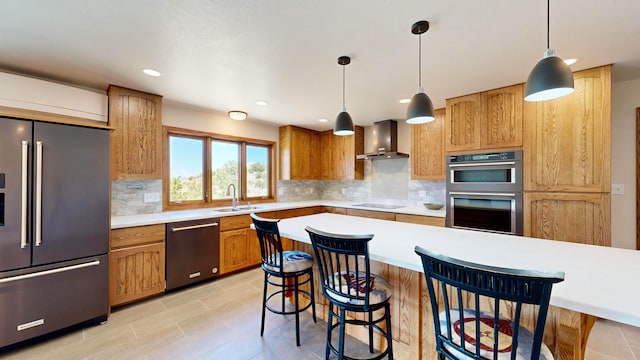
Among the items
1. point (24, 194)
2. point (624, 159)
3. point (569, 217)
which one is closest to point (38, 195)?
point (24, 194)

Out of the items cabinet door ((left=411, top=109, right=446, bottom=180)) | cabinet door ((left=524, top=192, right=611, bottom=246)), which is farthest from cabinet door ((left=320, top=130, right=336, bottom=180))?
cabinet door ((left=524, top=192, right=611, bottom=246))

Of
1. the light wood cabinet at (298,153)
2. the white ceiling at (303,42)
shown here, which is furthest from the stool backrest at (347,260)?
the light wood cabinet at (298,153)

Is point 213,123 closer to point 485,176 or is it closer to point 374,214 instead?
→ point 374,214

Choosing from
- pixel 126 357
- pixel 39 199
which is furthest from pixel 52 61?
pixel 126 357

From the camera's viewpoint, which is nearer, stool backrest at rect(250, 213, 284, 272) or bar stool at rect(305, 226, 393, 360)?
bar stool at rect(305, 226, 393, 360)

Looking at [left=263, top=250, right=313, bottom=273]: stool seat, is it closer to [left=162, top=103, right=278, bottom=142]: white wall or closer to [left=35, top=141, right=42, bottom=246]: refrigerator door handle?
[left=35, top=141, right=42, bottom=246]: refrigerator door handle

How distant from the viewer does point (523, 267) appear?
1199 millimetres

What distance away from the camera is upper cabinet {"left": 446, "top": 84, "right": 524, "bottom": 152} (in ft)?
8.87

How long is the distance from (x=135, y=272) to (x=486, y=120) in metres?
4.16

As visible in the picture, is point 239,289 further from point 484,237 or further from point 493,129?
point 493,129

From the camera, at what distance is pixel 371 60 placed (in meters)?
2.15

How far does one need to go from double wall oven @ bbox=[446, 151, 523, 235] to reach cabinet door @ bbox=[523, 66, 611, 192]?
0.50 feet

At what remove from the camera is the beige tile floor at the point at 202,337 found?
1919mm

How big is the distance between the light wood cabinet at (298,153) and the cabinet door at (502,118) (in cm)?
296
